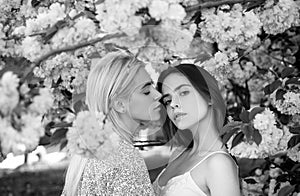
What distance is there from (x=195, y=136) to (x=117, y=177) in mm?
396

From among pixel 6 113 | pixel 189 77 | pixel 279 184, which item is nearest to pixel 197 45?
pixel 189 77

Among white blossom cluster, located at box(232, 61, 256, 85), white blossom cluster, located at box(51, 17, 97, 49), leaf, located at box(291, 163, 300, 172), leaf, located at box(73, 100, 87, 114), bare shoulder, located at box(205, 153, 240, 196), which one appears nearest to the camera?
white blossom cluster, located at box(51, 17, 97, 49)

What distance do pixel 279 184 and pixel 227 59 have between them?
3.96 ft

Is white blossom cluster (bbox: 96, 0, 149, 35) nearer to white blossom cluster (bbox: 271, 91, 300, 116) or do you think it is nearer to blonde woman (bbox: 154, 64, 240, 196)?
blonde woman (bbox: 154, 64, 240, 196)

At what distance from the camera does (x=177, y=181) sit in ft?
8.79

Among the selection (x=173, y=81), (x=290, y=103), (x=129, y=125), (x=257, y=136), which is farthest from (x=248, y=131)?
(x=290, y=103)

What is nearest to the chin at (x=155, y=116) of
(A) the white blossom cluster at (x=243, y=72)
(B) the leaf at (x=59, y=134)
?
(B) the leaf at (x=59, y=134)

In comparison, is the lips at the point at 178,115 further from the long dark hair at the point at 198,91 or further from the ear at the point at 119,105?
the ear at the point at 119,105

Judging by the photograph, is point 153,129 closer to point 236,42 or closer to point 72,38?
point 236,42

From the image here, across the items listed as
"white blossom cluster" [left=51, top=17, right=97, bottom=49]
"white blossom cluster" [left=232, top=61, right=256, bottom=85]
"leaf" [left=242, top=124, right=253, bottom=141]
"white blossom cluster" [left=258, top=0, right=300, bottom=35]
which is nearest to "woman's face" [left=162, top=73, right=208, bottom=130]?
"leaf" [left=242, top=124, right=253, bottom=141]

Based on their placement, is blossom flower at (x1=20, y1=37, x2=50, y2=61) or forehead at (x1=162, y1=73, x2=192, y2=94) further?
forehead at (x1=162, y1=73, x2=192, y2=94)

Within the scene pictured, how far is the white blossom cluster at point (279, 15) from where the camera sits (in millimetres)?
2732

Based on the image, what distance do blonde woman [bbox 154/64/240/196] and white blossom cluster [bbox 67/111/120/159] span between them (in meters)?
0.72

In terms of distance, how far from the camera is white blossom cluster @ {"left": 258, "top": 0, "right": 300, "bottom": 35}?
2.73 metres
